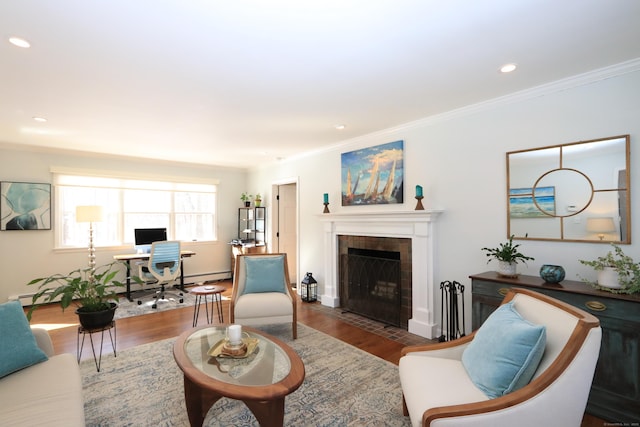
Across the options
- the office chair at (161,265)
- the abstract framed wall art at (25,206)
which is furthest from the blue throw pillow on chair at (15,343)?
the abstract framed wall art at (25,206)

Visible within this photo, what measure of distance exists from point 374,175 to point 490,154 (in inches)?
57.7

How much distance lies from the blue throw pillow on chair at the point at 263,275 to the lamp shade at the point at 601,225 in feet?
9.64

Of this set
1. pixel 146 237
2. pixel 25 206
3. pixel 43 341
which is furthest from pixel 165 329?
pixel 25 206

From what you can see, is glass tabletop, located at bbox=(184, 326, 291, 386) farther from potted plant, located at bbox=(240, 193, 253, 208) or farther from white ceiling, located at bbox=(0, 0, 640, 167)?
potted plant, located at bbox=(240, 193, 253, 208)

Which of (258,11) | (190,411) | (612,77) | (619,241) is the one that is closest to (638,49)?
(612,77)

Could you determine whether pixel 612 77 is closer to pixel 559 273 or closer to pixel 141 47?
pixel 559 273

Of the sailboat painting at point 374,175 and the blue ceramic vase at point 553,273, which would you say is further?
the sailboat painting at point 374,175

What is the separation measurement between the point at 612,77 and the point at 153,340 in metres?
A: 4.86

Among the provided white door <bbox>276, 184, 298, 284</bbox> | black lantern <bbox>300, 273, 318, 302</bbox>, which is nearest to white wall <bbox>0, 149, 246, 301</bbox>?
white door <bbox>276, 184, 298, 284</bbox>

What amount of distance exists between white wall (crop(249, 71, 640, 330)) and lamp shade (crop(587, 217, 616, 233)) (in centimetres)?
12

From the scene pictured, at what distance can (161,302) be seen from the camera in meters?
5.03

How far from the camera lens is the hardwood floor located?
3.23 metres

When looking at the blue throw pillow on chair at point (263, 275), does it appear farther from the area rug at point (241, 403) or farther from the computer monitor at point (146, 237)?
the computer monitor at point (146, 237)

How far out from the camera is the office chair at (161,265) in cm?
489
